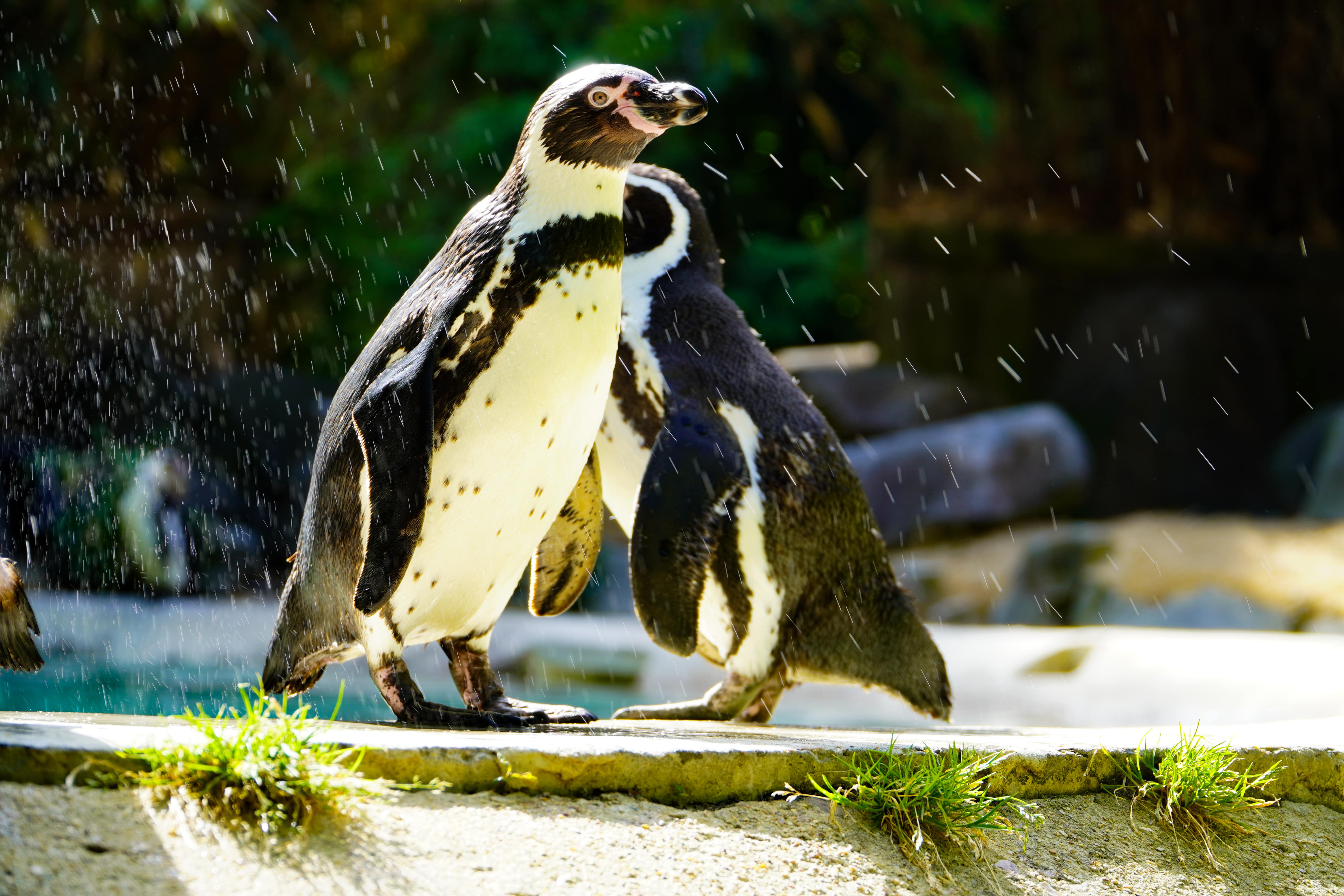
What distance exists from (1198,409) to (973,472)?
2.42 metres

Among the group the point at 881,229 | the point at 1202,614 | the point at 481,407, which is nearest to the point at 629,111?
the point at 481,407

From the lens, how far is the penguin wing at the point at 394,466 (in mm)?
2207

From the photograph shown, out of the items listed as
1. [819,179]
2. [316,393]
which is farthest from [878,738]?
[819,179]

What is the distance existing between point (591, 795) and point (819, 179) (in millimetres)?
13107

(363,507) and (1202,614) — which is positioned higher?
(363,507)

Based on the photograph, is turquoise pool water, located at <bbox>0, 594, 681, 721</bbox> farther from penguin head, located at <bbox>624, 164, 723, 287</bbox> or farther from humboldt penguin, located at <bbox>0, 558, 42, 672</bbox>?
humboldt penguin, located at <bbox>0, 558, 42, 672</bbox>

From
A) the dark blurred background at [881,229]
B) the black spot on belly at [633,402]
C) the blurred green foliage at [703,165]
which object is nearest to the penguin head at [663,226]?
the black spot on belly at [633,402]

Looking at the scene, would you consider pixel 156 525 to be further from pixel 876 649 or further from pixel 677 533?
pixel 876 649

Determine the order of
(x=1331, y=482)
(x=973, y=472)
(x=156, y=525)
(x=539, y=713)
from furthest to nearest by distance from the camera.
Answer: (x=973, y=472) < (x=1331, y=482) < (x=156, y=525) < (x=539, y=713)

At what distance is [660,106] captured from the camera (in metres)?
2.32

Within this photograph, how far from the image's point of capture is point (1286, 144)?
9383 millimetres

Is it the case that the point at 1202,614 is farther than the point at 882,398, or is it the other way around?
the point at 882,398

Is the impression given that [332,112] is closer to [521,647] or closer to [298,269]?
[298,269]

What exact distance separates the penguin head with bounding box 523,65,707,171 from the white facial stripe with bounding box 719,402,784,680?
2.97ft
